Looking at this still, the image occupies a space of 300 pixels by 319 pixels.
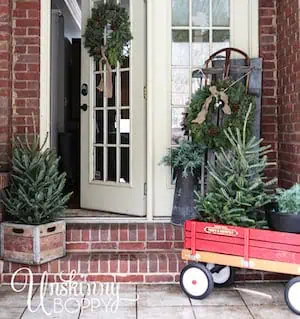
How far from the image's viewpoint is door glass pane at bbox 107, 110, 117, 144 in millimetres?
4223

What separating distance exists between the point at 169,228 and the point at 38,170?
1046 millimetres

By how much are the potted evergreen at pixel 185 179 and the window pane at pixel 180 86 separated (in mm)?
419

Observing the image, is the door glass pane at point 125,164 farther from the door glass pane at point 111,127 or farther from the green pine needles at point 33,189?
the green pine needles at point 33,189

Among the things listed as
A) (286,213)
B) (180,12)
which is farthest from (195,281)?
(180,12)

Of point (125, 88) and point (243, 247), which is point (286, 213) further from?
point (125, 88)

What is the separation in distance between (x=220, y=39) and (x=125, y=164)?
1.28 metres

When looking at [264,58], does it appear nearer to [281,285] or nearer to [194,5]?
[194,5]

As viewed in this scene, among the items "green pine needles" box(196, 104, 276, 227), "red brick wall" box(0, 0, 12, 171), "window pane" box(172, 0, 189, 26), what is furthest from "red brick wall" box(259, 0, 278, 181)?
"red brick wall" box(0, 0, 12, 171)

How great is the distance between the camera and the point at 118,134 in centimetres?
419

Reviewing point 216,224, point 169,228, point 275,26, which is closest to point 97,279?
point 169,228

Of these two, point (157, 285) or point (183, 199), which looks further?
point (183, 199)

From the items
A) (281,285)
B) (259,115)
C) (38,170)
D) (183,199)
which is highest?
(259,115)

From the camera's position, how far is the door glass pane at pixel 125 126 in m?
4.14

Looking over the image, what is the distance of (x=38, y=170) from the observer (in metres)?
3.46
